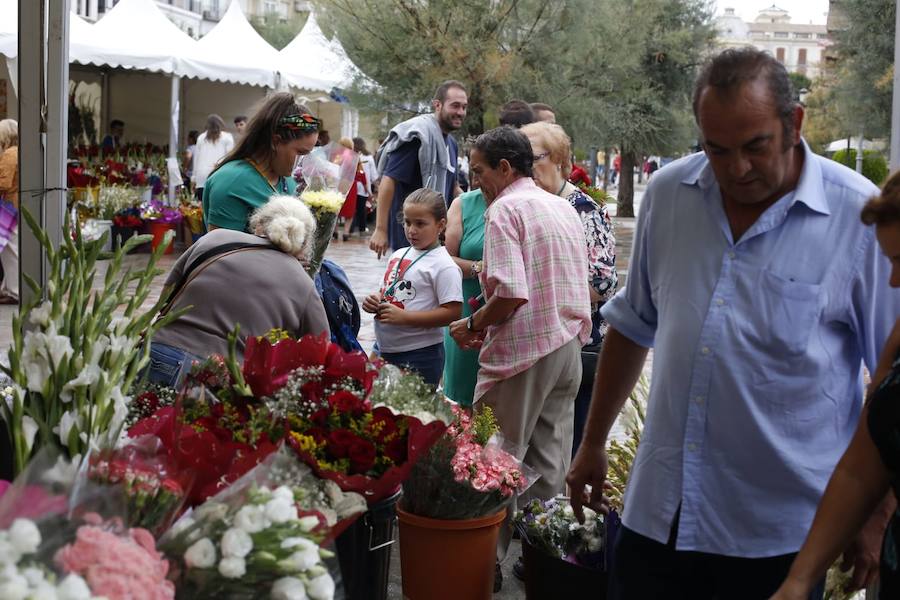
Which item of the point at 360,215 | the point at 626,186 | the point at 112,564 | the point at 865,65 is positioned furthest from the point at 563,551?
the point at 626,186

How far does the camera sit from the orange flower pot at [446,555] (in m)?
4.02

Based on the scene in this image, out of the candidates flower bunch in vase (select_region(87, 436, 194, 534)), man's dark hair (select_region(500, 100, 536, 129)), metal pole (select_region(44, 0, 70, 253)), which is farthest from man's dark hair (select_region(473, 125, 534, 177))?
flower bunch in vase (select_region(87, 436, 194, 534))

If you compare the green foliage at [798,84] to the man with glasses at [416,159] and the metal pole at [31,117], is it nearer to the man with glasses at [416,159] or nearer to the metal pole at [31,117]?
the man with glasses at [416,159]

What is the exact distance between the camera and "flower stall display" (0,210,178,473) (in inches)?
85.0

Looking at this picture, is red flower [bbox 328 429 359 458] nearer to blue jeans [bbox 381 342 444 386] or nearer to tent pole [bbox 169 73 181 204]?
blue jeans [bbox 381 342 444 386]

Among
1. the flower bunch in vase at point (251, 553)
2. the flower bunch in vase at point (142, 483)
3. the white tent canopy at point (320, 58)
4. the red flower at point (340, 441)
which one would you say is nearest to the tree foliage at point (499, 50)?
the white tent canopy at point (320, 58)

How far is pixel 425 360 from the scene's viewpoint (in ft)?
17.4

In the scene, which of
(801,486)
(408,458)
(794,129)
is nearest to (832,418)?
(801,486)

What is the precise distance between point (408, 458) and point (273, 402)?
1.28ft

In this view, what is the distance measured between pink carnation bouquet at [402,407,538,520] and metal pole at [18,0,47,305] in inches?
59.4

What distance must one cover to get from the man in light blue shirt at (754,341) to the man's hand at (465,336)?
2038mm

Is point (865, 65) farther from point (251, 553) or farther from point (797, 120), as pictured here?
point (251, 553)

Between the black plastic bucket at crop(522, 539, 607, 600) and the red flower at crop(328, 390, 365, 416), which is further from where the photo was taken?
the black plastic bucket at crop(522, 539, 607, 600)

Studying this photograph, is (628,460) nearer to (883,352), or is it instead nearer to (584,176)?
(584,176)
